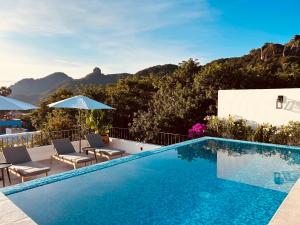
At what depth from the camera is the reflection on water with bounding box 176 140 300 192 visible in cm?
774

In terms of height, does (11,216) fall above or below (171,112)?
below

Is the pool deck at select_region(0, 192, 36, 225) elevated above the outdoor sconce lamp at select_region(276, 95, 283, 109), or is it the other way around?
the outdoor sconce lamp at select_region(276, 95, 283, 109)

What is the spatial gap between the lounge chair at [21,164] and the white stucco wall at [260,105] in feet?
30.2

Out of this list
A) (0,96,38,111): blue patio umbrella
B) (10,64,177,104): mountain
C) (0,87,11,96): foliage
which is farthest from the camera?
(10,64,177,104): mountain

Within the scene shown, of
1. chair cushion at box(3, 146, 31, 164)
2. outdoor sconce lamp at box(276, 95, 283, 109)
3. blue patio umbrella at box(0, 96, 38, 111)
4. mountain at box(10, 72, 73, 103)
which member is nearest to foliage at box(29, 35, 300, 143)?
outdoor sconce lamp at box(276, 95, 283, 109)

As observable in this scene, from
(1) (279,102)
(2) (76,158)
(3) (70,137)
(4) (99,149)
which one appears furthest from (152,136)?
(1) (279,102)

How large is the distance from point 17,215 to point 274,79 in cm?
2231

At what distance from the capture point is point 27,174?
752cm

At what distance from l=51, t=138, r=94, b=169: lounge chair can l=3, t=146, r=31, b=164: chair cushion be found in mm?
1147

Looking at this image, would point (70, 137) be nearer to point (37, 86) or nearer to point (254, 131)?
point (254, 131)

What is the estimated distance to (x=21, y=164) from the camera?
8.36 meters

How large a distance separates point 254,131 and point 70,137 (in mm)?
8369

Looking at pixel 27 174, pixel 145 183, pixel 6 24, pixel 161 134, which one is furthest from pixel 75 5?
pixel 145 183

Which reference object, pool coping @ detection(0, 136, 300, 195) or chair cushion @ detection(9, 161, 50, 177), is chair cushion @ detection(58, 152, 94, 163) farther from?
chair cushion @ detection(9, 161, 50, 177)
